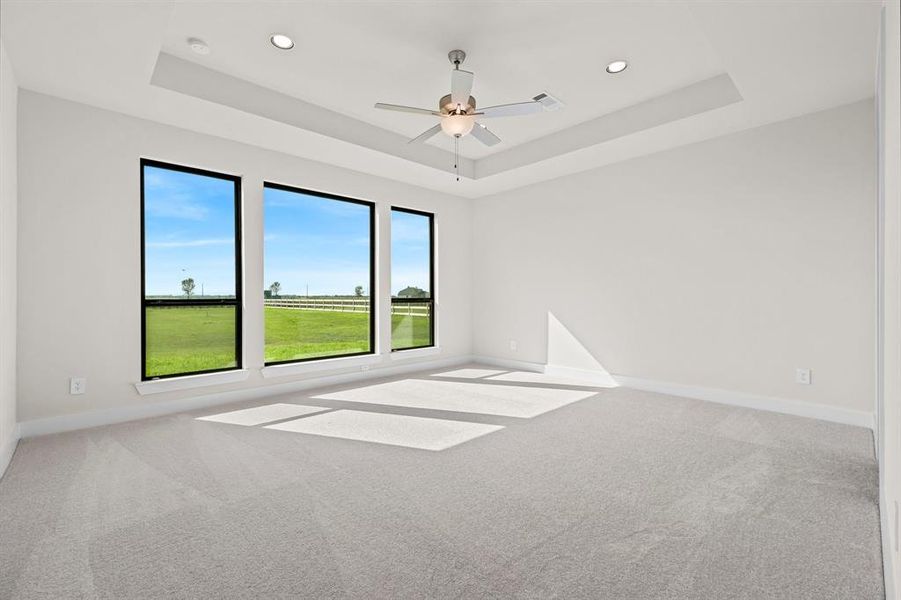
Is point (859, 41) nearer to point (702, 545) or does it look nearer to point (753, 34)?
point (753, 34)

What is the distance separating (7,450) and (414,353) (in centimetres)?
381

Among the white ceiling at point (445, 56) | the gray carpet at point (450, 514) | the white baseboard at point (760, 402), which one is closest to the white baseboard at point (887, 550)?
the gray carpet at point (450, 514)

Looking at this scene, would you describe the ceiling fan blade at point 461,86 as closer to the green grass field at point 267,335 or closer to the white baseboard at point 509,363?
the green grass field at point 267,335

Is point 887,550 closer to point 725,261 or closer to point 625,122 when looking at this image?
point 725,261

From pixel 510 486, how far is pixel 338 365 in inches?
123

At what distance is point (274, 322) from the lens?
462 centimetres

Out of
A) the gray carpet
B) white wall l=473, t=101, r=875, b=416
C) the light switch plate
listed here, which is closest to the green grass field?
the gray carpet

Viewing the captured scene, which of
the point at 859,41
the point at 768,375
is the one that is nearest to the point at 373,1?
the point at 859,41

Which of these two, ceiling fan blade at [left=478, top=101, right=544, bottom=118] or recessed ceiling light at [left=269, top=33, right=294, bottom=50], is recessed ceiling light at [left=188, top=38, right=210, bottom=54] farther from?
ceiling fan blade at [left=478, top=101, right=544, bottom=118]

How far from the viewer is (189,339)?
13.3ft

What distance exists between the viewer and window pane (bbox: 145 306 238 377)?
3.84 meters

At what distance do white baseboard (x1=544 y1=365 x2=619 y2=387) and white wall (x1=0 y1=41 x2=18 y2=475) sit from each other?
4.92 m

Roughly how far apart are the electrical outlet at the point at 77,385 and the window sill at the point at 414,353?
299 cm

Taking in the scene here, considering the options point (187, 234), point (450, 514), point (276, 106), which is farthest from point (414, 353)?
point (450, 514)
